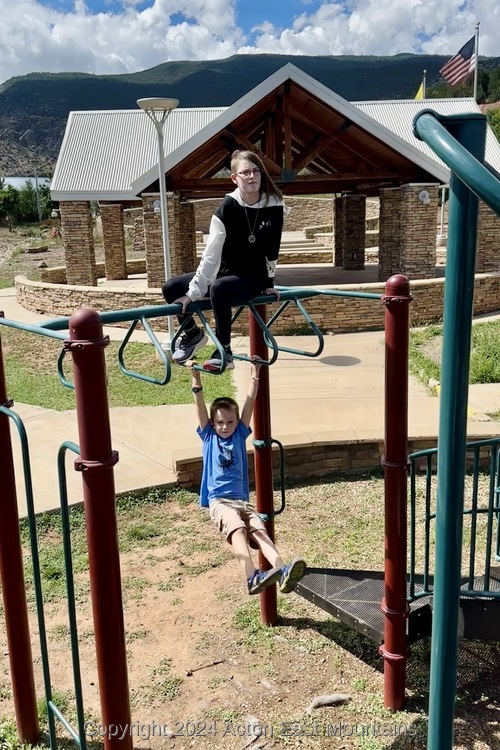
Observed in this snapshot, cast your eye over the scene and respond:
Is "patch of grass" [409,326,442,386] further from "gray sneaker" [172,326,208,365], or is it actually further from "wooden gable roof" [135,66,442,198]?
"gray sneaker" [172,326,208,365]

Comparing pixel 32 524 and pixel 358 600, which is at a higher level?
pixel 32 524

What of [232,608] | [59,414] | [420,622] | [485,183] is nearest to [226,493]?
[420,622]

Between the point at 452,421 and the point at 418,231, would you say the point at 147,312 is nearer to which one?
the point at 452,421

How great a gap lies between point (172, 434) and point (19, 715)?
3.89 m

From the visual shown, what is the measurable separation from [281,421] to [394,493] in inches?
161

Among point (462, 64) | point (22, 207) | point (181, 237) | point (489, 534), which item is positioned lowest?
point (489, 534)

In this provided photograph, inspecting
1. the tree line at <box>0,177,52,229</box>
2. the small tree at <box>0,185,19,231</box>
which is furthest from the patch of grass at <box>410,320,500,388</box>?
the small tree at <box>0,185,19,231</box>

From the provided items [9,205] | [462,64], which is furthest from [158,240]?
[9,205]

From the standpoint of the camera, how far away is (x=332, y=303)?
40.0ft

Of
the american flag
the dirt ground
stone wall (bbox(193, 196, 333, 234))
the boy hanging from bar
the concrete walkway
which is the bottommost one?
the dirt ground

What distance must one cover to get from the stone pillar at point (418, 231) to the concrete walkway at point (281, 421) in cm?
616

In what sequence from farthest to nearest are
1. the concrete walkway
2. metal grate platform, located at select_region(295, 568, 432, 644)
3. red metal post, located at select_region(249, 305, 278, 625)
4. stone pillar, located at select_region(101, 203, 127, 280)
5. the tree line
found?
1. the tree line
2. stone pillar, located at select_region(101, 203, 127, 280)
3. the concrete walkway
4. red metal post, located at select_region(249, 305, 278, 625)
5. metal grate platform, located at select_region(295, 568, 432, 644)

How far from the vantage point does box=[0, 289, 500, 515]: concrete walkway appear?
6102mm

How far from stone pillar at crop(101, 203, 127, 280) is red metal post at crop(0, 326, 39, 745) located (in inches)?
675
